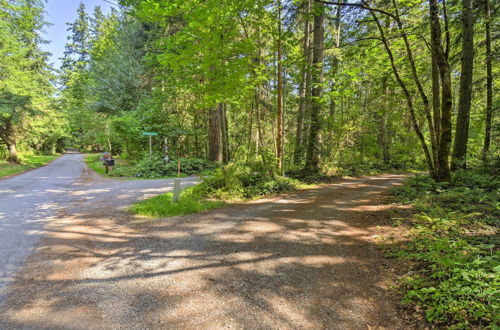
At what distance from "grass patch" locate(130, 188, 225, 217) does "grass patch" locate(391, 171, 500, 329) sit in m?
4.51

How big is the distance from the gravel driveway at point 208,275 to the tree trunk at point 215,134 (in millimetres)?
8863

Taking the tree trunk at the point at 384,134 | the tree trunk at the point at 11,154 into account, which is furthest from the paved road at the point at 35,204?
the tree trunk at the point at 384,134

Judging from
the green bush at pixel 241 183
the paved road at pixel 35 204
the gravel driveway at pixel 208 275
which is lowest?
the gravel driveway at pixel 208 275

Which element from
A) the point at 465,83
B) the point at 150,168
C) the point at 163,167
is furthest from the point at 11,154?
the point at 465,83

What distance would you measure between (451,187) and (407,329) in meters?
5.57

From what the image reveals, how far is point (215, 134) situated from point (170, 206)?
27.1 feet

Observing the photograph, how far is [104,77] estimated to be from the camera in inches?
679

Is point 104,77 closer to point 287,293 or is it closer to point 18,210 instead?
point 18,210

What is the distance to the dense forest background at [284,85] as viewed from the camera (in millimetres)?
7414

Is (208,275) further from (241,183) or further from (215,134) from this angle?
(215,134)

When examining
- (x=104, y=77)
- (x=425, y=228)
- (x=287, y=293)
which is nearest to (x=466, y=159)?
(x=425, y=228)

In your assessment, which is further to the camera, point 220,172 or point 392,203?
point 220,172

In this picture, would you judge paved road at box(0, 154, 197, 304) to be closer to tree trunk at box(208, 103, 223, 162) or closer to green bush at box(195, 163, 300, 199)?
green bush at box(195, 163, 300, 199)

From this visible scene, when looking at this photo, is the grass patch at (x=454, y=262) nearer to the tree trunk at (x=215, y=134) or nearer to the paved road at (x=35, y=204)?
the paved road at (x=35, y=204)
